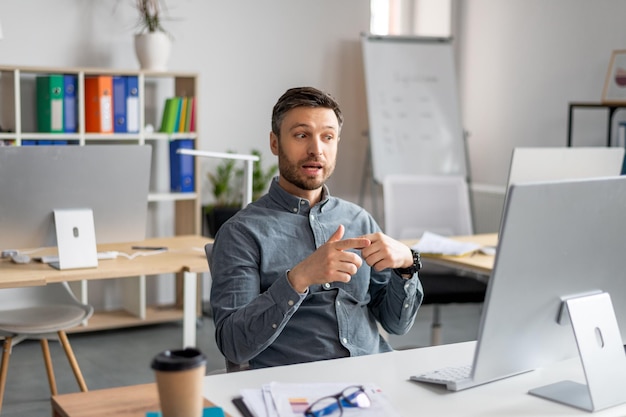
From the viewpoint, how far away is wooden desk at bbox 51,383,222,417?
4.80 ft

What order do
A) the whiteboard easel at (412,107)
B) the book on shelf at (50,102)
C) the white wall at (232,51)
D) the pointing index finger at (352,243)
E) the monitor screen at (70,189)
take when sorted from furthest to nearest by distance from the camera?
the whiteboard easel at (412,107) → the white wall at (232,51) → the book on shelf at (50,102) → the monitor screen at (70,189) → the pointing index finger at (352,243)

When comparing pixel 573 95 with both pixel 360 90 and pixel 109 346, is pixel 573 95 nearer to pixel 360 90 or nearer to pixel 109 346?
pixel 360 90

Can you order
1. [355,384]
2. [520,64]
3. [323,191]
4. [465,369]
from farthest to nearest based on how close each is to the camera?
[520,64] < [323,191] < [465,369] < [355,384]

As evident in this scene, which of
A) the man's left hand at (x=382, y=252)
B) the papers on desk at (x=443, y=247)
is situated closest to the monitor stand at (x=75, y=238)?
the papers on desk at (x=443, y=247)

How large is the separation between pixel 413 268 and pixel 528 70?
3.83 meters

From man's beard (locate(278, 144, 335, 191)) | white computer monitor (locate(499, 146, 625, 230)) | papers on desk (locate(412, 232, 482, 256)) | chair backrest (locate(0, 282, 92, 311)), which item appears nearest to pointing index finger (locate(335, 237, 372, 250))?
man's beard (locate(278, 144, 335, 191))

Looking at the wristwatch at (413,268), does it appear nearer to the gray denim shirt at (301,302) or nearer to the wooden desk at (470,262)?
the gray denim shirt at (301,302)

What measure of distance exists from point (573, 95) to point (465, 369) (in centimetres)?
378

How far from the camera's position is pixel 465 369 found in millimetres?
1731

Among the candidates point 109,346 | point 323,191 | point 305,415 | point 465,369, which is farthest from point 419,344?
point 305,415

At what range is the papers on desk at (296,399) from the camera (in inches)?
58.0

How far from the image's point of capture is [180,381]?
124 cm

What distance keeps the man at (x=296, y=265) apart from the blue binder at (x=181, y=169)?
9.21 ft

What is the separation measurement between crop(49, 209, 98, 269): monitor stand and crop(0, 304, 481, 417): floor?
0.91m
